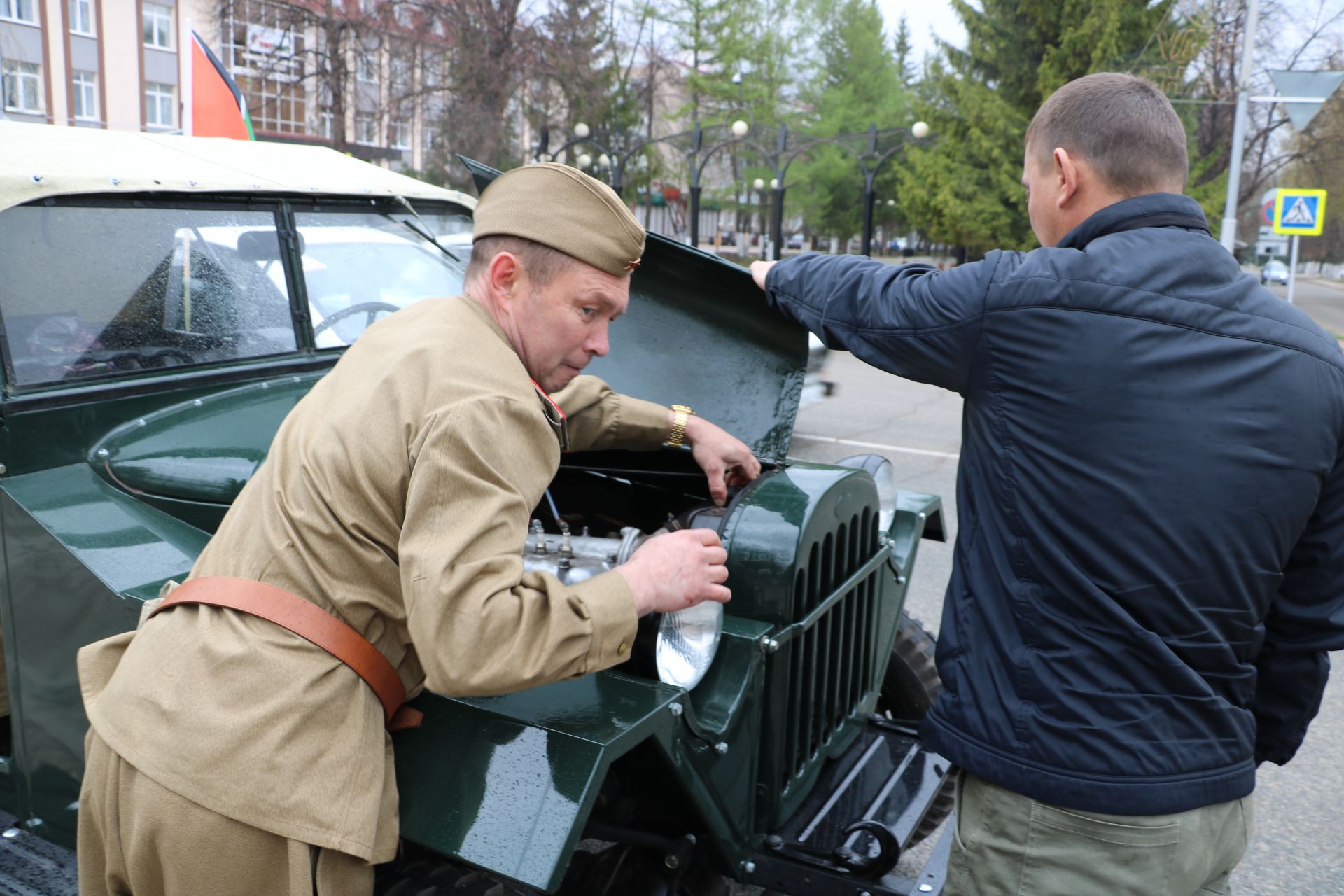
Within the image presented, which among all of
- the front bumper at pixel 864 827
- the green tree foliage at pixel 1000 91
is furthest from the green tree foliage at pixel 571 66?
the front bumper at pixel 864 827

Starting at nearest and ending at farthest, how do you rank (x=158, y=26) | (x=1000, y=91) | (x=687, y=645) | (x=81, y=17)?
(x=687, y=645), (x=1000, y=91), (x=81, y=17), (x=158, y=26)

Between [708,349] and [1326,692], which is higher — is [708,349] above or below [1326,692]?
above

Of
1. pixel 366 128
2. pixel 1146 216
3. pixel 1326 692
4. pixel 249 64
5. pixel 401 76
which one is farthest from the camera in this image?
pixel 366 128

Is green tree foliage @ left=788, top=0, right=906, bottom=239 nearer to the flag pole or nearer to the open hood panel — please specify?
the flag pole

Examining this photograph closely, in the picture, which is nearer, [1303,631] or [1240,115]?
[1303,631]

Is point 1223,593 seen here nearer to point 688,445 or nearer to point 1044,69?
point 688,445

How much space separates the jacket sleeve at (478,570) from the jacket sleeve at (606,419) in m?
0.94

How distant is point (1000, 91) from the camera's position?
2666cm

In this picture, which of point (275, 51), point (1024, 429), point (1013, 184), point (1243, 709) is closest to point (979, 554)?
point (1024, 429)

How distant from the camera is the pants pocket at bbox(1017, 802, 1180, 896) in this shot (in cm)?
161

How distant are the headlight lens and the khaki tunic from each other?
0.33 meters

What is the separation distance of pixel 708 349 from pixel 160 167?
1.45 m

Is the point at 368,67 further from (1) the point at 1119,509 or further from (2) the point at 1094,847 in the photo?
(2) the point at 1094,847

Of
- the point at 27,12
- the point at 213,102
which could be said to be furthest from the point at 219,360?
the point at 27,12
